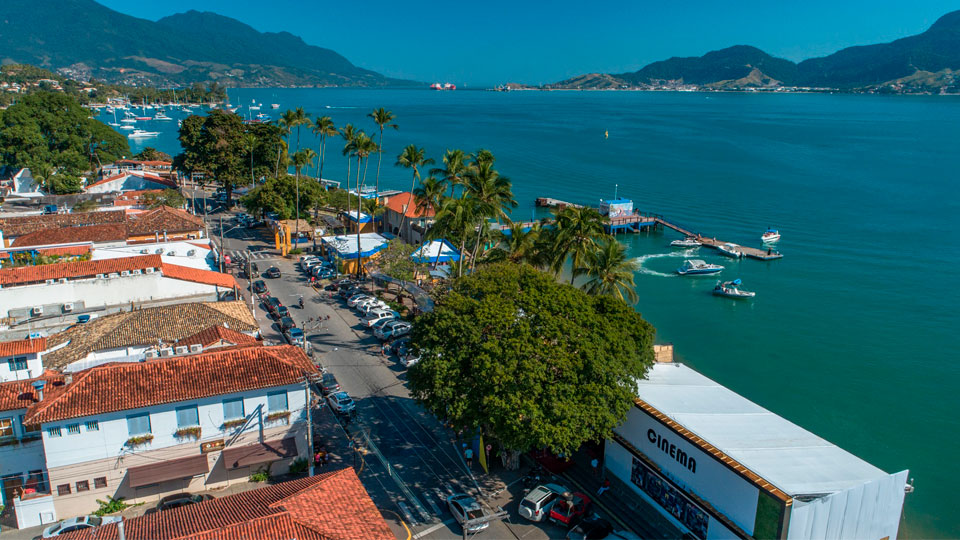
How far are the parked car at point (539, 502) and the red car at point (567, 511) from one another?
0.32 meters

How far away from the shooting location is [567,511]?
25250 mm

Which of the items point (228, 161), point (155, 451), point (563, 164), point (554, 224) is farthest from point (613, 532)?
point (563, 164)

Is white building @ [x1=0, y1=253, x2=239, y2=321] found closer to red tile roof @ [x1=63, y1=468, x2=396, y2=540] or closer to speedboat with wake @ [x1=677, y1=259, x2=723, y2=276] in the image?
red tile roof @ [x1=63, y1=468, x2=396, y2=540]

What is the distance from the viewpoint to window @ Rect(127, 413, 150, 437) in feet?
86.0

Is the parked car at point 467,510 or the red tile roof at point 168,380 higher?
the red tile roof at point 168,380

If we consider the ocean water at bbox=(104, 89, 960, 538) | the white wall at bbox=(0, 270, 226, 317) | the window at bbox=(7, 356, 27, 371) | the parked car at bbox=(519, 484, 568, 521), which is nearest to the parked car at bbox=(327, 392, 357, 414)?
the parked car at bbox=(519, 484, 568, 521)

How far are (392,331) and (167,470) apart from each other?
1960 centimetres

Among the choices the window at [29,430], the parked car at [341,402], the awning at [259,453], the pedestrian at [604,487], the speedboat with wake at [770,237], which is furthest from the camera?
the speedboat with wake at [770,237]

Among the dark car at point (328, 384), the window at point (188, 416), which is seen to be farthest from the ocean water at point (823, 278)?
the window at point (188, 416)

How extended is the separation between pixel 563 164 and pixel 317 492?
4898 inches

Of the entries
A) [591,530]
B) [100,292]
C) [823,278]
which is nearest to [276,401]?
[591,530]

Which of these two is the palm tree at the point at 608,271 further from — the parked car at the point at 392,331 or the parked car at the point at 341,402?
the parked car at the point at 341,402

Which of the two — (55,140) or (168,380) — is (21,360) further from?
(55,140)

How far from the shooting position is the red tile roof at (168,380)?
25.4 m
